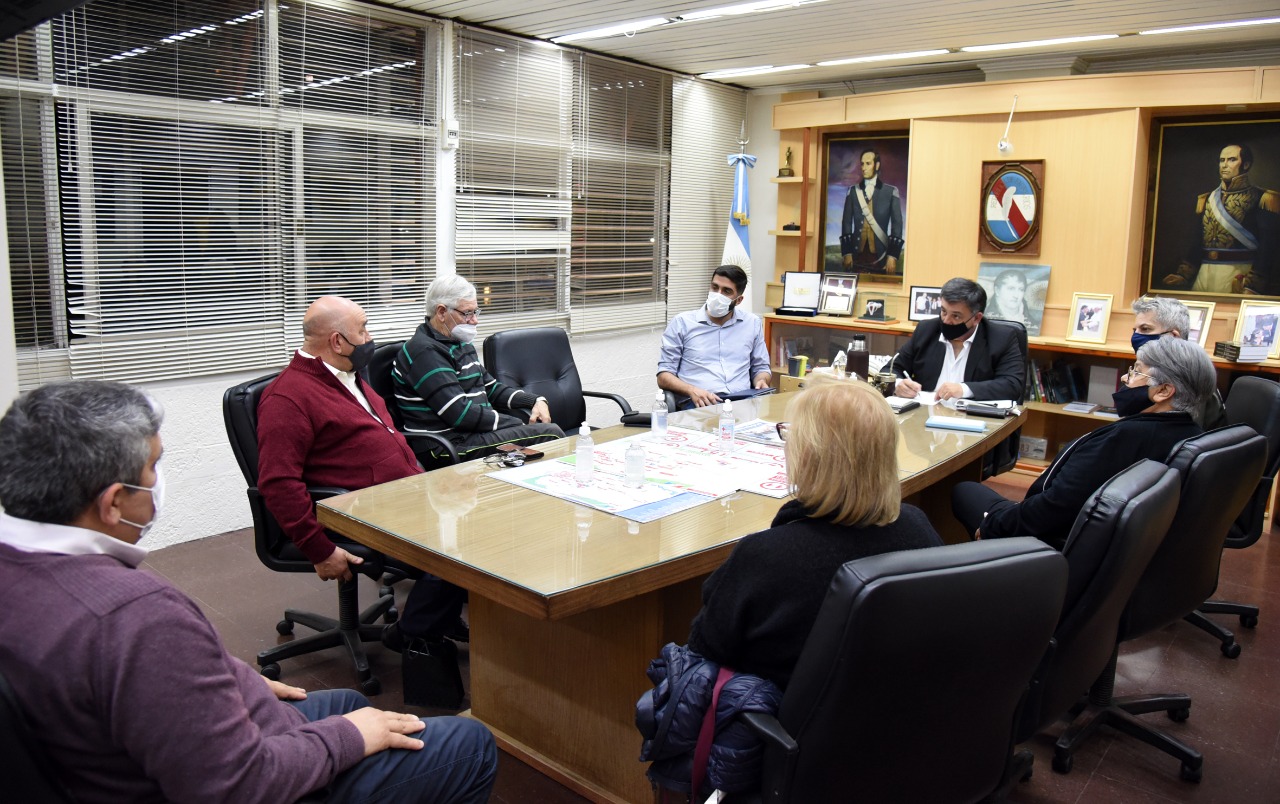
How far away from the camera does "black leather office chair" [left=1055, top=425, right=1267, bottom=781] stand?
2549mm

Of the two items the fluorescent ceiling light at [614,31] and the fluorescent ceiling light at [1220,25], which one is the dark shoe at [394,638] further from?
the fluorescent ceiling light at [1220,25]

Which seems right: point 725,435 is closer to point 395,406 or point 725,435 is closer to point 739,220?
point 395,406

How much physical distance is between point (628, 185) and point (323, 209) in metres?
2.50

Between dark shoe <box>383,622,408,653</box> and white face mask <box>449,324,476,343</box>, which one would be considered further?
white face mask <box>449,324,476,343</box>

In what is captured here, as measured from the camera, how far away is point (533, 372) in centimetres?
464

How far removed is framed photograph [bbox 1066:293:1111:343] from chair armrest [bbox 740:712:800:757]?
4856mm

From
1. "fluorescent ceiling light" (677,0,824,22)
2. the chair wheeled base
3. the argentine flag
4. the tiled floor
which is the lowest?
the tiled floor

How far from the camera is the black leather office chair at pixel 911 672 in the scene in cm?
148

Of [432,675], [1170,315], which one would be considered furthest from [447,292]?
[1170,315]

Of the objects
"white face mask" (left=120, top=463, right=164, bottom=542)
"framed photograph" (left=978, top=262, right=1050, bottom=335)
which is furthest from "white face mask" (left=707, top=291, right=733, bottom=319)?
"white face mask" (left=120, top=463, right=164, bottom=542)

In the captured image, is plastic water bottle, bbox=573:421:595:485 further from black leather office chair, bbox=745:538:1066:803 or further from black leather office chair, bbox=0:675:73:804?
black leather office chair, bbox=0:675:73:804

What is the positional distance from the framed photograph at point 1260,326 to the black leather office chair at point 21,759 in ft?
18.9

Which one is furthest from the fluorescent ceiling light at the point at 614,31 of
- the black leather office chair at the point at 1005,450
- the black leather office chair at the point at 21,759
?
the black leather office chair at the point at 21,759

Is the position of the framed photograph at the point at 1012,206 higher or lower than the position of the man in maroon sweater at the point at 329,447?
higher
